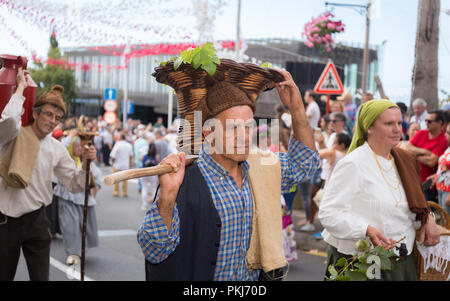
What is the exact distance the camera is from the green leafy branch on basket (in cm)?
314

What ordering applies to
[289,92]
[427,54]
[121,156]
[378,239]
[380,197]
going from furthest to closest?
[121,156]
[427,54]
[380,197]
[378,239]
[289,92]

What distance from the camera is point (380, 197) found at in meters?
3.35

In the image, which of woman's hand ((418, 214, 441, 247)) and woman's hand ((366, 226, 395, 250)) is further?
woman's hand ((418, 214, 441, 247))

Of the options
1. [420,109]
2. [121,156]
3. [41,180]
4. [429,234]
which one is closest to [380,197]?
[429,234]

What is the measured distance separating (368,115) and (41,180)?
108 inches

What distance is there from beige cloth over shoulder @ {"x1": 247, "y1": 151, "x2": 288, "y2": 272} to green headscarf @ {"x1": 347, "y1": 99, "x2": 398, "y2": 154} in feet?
4.02

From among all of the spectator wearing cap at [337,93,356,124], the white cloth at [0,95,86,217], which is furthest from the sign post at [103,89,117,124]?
the white cloth at [0,95,86,217]

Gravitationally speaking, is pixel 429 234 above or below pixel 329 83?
below

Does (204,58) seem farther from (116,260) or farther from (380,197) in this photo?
(116,260)

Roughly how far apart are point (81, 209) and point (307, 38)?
840 centimetres

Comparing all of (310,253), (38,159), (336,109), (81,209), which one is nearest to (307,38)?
(336,109)

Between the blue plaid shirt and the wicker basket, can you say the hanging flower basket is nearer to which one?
the wicker basket

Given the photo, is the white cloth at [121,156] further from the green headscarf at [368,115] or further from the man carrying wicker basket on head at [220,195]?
the man carrying wicker basket on head at [220,195]

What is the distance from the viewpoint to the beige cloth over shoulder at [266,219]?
239cm
